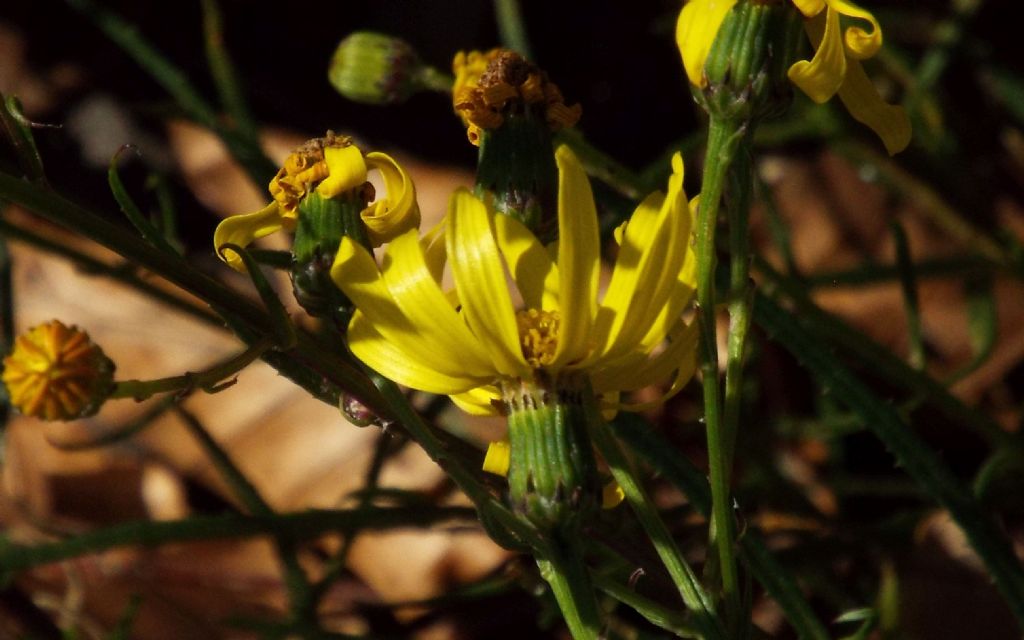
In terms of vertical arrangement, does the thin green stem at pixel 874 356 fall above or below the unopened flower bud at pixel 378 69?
below

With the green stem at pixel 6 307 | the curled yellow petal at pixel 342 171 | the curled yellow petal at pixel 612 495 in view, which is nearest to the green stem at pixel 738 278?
the curled yellow petal at pixel 612 495

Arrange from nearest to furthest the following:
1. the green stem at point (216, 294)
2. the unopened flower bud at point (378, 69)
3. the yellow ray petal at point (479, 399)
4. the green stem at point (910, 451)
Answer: the green stem at point (216, 294), the yellow ray petal at point (479, 399), the green stem at point (910, 451), the unopened flower bud at point (378, 69)

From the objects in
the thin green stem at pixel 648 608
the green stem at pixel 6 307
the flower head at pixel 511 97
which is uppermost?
the green stem at pixel 6 307

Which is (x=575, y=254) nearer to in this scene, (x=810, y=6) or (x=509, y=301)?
(x=509, y=301)

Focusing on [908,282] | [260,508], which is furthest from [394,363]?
[908,282]

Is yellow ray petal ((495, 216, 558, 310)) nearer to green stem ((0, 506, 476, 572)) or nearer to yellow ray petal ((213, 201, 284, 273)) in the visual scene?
yellow ray petal ((213, 201, 284, 273))

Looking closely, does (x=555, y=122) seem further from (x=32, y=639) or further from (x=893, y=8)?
(x=893, y=8)

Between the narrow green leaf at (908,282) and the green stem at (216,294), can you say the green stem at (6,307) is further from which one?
the narrow green leaf at (908,282)

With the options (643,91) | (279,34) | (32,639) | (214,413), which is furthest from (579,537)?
(279,34)
